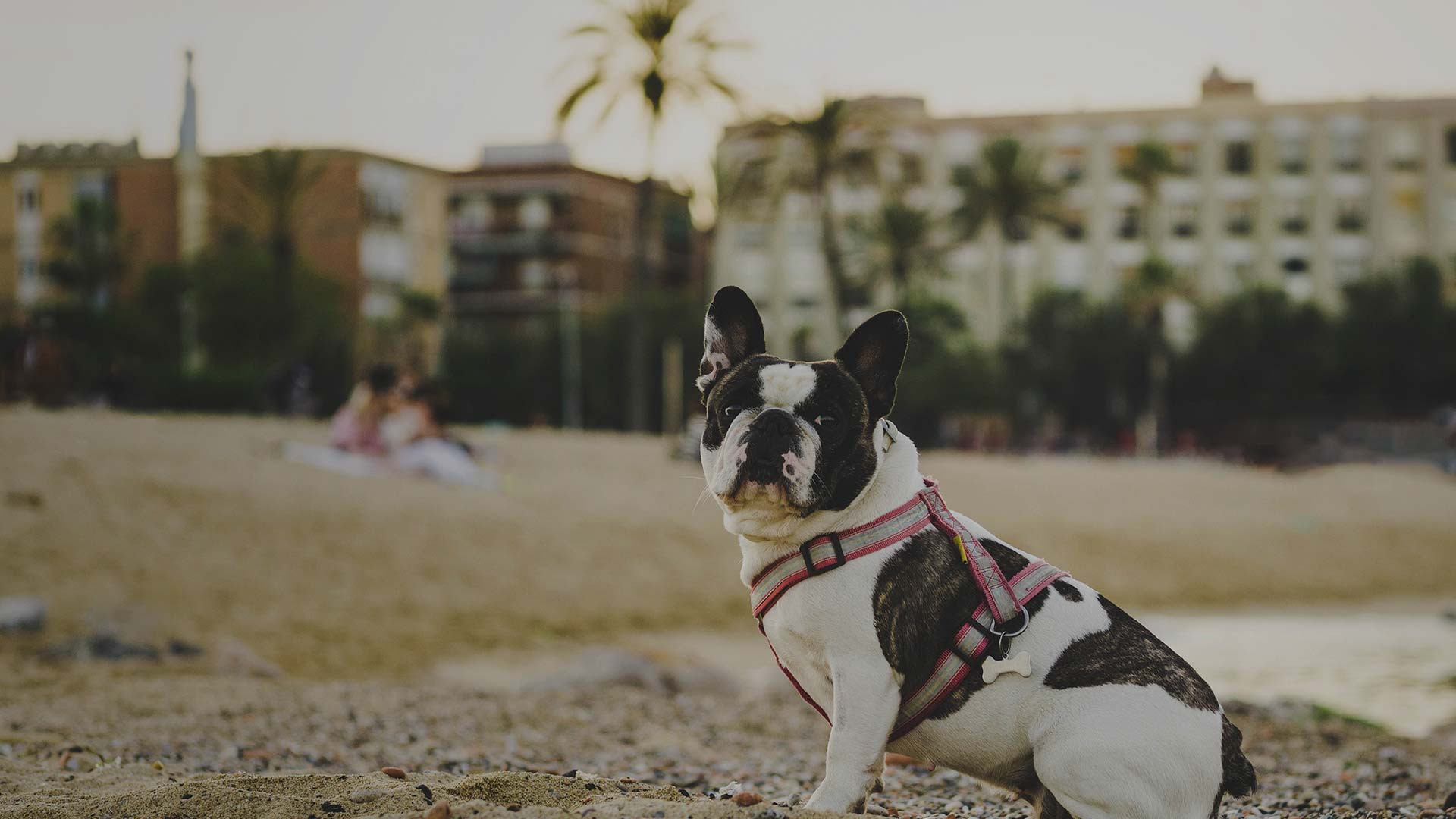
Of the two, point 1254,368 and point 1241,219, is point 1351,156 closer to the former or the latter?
point 1241,219

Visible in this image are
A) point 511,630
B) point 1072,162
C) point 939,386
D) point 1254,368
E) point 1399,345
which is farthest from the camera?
point 1072,162

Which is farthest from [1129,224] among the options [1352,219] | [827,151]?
[827,151]

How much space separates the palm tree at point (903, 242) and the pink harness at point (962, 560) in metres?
69.1

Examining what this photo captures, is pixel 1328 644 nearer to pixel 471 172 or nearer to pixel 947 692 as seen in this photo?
pixel 947 692

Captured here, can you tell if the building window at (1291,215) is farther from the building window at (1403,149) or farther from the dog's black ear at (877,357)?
the dog's black ear at (877,357)

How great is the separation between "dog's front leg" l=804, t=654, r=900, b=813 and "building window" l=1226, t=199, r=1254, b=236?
9958cm

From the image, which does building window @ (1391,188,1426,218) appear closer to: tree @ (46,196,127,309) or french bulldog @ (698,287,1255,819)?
tree @ (46,196,127,309)

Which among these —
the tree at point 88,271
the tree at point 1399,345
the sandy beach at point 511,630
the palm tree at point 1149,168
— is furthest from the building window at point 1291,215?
the tree at point 88,271

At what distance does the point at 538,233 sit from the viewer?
106m

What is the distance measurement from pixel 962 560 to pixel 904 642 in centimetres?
34

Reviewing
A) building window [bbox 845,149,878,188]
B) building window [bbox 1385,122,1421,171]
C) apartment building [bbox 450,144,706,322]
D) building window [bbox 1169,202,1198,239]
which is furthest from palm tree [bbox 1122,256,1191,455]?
apartment building [bbox 450,144,706,322]

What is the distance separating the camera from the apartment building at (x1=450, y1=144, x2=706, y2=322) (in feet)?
348

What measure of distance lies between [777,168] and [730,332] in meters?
62.2

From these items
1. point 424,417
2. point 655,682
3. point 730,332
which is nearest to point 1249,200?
point 424,417
